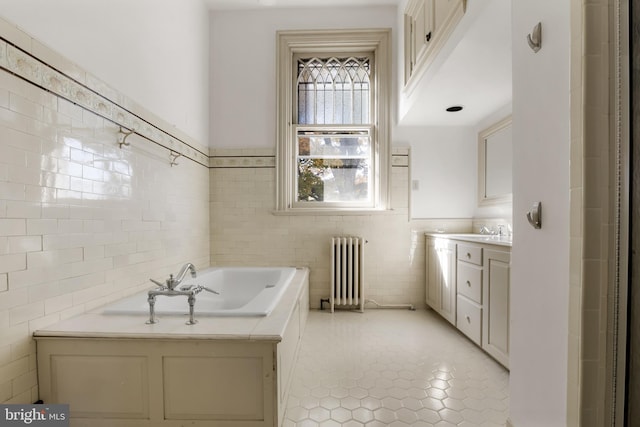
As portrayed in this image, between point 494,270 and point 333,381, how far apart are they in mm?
1219

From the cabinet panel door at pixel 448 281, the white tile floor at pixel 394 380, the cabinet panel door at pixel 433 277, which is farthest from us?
the cabinet panel door at pixel 433 277

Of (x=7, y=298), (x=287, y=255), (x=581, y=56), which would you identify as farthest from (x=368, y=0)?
(x=7, y=298)

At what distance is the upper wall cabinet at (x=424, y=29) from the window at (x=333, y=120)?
1.63ft

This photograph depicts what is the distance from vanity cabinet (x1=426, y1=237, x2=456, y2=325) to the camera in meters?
2.69

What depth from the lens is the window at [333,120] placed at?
3.38m

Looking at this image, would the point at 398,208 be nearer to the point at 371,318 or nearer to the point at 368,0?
the point at 371,318

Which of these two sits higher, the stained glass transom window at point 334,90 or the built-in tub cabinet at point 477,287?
the stained glass transom window at point 334,90

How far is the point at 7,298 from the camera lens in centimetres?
123

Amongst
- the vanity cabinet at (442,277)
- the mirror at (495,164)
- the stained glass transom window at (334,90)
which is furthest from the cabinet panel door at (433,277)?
the stained glass transom window at (334,90)

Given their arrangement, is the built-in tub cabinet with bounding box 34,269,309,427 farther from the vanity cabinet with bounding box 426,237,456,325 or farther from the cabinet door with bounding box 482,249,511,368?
the vanity cabinet with bounding box 426,237,456,325

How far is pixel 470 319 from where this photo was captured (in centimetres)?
238

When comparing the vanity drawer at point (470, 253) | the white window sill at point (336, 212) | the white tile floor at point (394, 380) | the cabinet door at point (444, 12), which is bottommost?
the white tile floor at point (394, 380)

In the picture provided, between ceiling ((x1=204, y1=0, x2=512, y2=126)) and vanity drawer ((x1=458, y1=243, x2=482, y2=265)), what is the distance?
47.4 inches

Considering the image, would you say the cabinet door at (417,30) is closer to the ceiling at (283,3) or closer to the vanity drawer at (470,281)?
the ceiling at (283,3)
